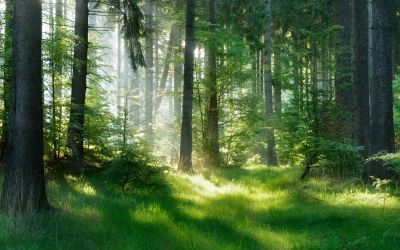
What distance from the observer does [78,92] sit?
11867 mm

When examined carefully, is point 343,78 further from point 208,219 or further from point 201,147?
point 208,219

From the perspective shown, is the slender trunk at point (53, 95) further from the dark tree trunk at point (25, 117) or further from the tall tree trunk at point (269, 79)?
the tall tree trunk at point (269, 79)

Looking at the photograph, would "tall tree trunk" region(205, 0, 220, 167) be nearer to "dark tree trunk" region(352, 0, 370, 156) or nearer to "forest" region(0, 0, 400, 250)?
"forest" region(0, 0, 400, 250)

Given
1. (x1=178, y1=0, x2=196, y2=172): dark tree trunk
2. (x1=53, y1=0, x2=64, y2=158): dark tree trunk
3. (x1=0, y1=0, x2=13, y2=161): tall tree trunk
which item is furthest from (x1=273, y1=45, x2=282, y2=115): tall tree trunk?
(x1=0, y1=0, x2=13, y2=161): tall tree trunk

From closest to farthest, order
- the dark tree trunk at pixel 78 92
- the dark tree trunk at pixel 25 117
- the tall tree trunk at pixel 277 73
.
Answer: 1. the dark tree trunk at pixel 25 117
2. the dark tree trunk at pixel 78 92
3. the tall tree trunk at pixel 277 73

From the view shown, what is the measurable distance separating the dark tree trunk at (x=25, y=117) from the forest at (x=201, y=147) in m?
0.02

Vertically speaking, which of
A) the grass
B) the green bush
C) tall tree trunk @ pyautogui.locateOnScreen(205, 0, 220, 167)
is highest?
tall tree trunk @ pyautogui.locateOnScreen(205, 0, 220, 167)

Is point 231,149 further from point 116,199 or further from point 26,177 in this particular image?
point 26,177

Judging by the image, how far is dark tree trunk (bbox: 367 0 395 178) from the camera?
10.5 m

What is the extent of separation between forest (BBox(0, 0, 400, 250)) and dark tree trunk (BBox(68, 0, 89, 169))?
0.04 m

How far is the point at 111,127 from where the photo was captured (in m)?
11.7

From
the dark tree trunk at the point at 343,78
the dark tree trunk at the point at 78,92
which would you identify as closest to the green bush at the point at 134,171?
the dark tree trunk at the point at 78,92

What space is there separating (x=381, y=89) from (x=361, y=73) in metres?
0.87

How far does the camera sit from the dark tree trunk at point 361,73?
11.2 meters
